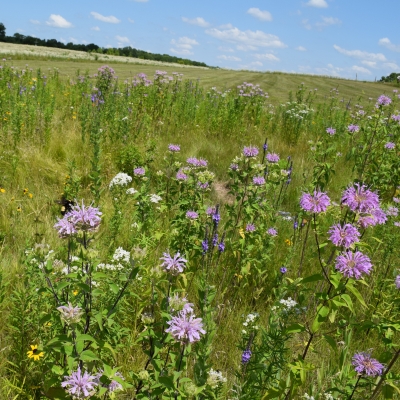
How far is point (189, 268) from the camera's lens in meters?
3.33

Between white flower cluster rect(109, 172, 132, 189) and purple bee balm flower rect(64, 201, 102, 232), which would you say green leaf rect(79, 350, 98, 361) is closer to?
purple bee balm flower rect(64, 201, 102, 232)

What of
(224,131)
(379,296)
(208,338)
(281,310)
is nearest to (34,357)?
(208,338)

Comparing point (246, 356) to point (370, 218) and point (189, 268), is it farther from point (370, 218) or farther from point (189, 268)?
point (189, 268)

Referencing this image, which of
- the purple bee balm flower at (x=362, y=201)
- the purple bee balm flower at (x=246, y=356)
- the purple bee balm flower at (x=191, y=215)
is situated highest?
the purple bee balm flower at (x=362, y=201)

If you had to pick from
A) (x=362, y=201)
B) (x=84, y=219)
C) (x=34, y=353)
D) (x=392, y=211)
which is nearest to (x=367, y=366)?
(x=362, y=201)

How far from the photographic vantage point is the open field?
1.69m

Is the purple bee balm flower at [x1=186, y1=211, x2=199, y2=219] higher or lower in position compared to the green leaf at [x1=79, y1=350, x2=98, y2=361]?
higher

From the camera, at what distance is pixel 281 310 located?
2.11 metres

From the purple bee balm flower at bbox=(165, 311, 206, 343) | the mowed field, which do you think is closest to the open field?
the purple bee balm flower at bbox=(165, 311, 206, 343)

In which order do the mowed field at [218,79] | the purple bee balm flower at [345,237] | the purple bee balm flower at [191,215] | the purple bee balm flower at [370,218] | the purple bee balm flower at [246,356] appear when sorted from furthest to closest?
the mowed field at [218,79] < the purple bee balm flower at [191,215] < the purple bee balm flower at [246,356] < the purple bee balm flower at [370,218] < the purple bee balm flower at [345,237]

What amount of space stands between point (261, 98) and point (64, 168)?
20.0 ft

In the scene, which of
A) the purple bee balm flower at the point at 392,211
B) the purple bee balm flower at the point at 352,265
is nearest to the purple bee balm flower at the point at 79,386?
the purple bee balm flower at the point at 352,265

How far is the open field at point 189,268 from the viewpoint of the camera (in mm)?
1692

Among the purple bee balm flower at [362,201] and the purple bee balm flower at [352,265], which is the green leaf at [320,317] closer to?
the purple bee balm flower at [352,265]
